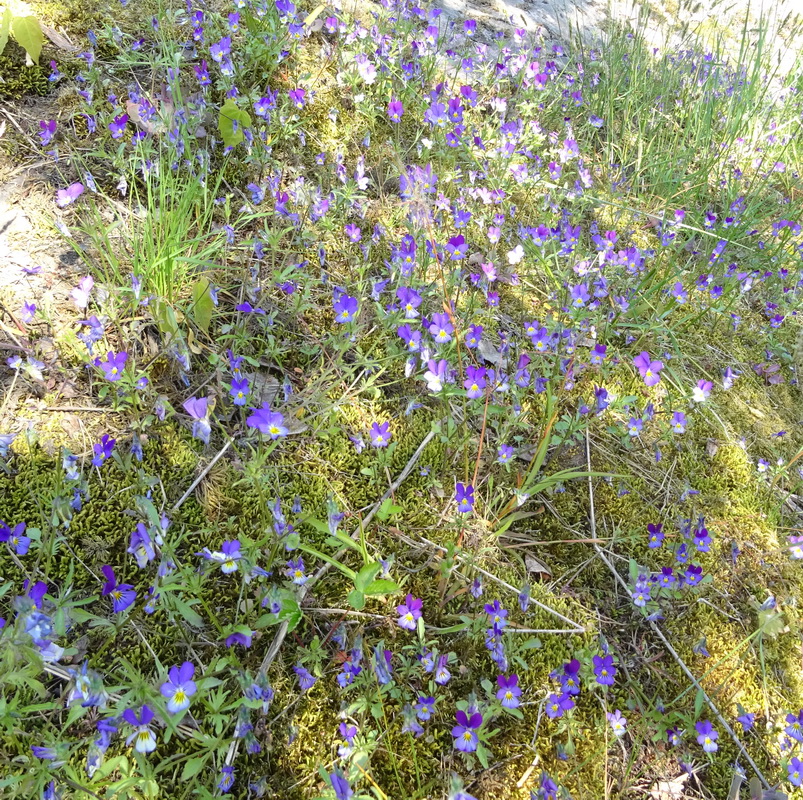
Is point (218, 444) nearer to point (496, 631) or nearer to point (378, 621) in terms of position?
point (378, 621)

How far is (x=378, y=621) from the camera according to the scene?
2135 mm

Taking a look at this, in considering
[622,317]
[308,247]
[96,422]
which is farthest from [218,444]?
[622,317]

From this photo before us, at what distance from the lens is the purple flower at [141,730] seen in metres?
1.56

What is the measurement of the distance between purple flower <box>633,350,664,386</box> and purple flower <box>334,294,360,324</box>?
53.5 inches

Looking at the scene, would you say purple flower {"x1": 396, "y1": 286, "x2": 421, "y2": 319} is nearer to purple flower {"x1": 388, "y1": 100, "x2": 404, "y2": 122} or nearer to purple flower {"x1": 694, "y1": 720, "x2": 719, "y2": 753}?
purple flower {"x1": 388, "y1": 100, "x2": 404, "y2": 122}

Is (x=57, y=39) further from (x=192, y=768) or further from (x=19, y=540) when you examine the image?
(x=192, y=768)

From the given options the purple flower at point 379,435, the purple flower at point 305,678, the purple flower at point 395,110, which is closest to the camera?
the purple flower at point 305,678

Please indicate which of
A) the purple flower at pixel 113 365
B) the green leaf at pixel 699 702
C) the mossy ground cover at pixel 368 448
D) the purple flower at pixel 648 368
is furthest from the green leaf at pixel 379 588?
the purple flower at pixel 648 368

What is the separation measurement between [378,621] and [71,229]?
2.25 m

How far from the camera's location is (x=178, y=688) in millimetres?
1703

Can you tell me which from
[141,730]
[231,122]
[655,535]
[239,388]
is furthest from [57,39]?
[655,535]

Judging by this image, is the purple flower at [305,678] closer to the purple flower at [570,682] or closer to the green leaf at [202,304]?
the purple flower at [570,682]

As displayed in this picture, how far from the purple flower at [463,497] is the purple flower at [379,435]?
1.33 feet

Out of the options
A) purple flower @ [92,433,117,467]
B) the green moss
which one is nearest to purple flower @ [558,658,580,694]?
purple flower @ [92,433,117,467]
